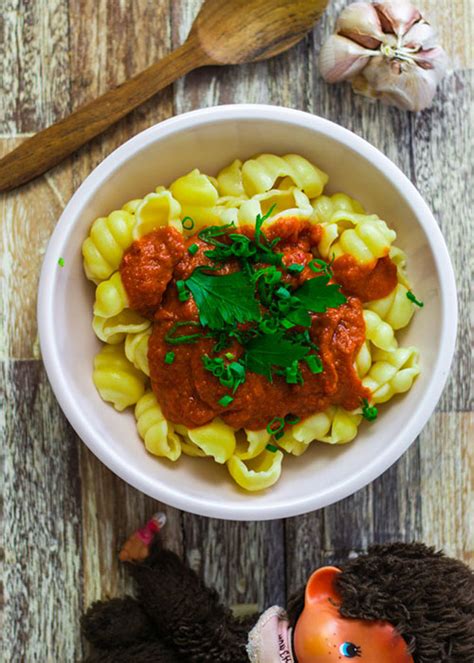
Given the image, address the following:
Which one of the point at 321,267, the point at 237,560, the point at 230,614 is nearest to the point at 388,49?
the point at 321,267

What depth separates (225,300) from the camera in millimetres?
1836

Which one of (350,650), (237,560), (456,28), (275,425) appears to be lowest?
(350,650)

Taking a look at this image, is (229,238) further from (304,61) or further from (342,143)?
(304,61)

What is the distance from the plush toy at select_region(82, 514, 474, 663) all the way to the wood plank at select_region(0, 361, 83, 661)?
0.12 m

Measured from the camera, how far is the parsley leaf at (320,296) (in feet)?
6.04

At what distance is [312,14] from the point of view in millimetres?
2150

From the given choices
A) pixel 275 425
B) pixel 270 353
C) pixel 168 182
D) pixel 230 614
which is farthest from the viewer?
pixel 230 614

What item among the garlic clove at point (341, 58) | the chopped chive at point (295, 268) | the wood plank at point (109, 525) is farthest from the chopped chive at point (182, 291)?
the garlic clove at point (341, 58)

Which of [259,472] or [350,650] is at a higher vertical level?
[259,472]

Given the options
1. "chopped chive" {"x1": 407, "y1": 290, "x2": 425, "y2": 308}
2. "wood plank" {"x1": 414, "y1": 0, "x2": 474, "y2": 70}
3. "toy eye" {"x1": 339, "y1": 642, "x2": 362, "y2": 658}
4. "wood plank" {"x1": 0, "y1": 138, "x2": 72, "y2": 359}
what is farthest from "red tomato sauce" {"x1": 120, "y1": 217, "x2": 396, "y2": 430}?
"wood plank" {"x1": 414, "y1": 0, "x2": 474, "y2": 70}

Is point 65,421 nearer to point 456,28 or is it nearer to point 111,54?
point 111,54

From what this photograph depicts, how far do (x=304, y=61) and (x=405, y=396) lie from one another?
2.96 ft

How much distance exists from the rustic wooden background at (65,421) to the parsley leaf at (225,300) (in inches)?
21.7

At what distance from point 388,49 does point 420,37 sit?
0.10 m
